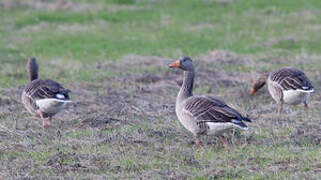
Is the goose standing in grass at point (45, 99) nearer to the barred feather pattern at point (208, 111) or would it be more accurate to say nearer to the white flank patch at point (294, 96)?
the barred feather pattern at point (208, 111)

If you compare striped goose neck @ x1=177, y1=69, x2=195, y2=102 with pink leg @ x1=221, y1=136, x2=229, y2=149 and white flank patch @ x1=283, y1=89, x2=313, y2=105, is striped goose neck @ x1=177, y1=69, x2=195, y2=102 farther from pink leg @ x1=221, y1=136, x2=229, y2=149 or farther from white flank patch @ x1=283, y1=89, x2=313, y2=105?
white flank patch @ x1=283, y1=89, x2=313, y2=105

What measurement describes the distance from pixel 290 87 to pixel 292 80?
0.12 metres

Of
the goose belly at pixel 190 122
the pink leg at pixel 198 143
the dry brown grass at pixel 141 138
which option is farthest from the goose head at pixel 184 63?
the pink leg at pixel 198 143

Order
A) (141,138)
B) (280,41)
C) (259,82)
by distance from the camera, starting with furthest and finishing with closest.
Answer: (280,41) < (259,82) < (141,138)

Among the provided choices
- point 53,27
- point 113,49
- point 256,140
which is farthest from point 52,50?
point 256,140

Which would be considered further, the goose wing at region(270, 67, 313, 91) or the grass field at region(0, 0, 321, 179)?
the goose wing at region(270, 67, 313, 91)

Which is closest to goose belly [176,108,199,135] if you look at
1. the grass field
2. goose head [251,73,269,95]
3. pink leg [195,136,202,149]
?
pink leg [195,136,202,149]

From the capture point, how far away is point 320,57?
17.1 m

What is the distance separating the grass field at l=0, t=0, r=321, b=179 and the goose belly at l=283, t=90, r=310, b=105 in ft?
0.85

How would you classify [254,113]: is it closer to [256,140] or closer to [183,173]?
[256,140]

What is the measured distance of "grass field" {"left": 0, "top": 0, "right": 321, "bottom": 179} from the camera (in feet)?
25.8

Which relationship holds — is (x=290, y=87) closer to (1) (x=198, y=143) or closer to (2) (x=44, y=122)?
(1) (x=198, y=143)

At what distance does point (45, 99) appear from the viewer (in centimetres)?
1019

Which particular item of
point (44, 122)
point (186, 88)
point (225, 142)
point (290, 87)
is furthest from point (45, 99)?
point (290, 87)
